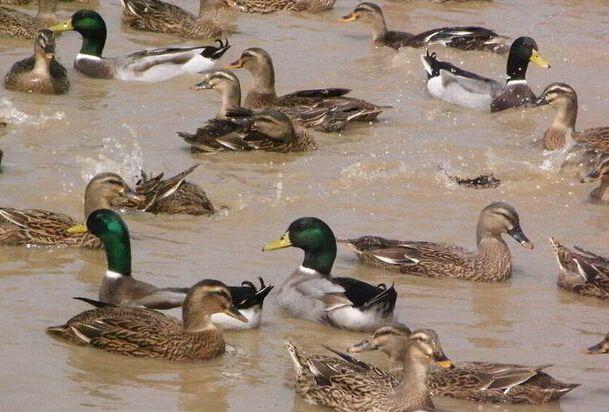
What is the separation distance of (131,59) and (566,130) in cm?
460

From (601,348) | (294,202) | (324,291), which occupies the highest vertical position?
(601,348)

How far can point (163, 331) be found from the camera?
1061 cm

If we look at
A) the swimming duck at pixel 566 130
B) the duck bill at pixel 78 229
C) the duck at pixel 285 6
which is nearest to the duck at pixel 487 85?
the swimming duck at pixel 566 130

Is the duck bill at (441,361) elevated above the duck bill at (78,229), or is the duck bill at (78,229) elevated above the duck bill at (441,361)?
the duck bill at (441,361)

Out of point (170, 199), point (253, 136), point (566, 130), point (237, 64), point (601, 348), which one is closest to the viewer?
point (601, 348)

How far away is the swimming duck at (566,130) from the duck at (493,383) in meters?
6.34

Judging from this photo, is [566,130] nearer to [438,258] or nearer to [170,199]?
[438,258]

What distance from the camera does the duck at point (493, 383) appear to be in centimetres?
1014

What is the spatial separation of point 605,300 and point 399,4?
11.1m

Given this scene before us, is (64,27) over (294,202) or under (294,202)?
over

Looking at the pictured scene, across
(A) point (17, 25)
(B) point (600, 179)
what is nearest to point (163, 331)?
(B) point (600, 179)

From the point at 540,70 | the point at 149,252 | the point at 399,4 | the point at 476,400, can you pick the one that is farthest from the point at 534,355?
the point at 399,4

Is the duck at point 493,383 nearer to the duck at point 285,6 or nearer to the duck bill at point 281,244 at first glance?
the duck bill at point 281,244

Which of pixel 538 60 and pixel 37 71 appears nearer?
pixel 37 71
